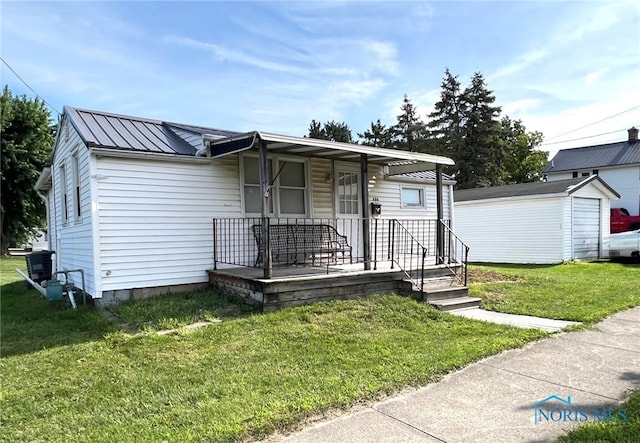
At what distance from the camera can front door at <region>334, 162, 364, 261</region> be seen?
9.25 m

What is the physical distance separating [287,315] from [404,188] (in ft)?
19.8

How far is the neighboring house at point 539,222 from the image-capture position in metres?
14.3

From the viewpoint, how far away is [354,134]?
43688mm

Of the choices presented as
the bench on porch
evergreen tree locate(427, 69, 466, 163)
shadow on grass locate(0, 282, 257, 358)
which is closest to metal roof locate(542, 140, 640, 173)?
evergreen tree locate(427, 69, 466, 163)

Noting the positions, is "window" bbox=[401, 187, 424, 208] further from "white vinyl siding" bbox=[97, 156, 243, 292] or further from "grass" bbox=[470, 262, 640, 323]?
"white vinyl siding" bbox=[97, 156, 243, 292]

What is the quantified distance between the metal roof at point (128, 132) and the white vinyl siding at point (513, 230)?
12265 mm

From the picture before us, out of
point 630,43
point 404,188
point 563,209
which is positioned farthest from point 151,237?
point 563,209

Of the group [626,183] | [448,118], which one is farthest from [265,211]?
[448,118]

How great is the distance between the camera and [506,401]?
130 inches

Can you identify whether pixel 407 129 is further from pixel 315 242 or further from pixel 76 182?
pixel 76 182

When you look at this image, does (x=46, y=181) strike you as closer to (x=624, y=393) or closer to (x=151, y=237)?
(x=151, y=237)

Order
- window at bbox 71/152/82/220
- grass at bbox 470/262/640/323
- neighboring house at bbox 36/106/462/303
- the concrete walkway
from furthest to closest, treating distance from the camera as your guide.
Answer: window at bbox 71/152/82/220 < neighboring house at bbox 36/106/462/303 < grass at bbox 470/262/640/323 < the concrete walkway

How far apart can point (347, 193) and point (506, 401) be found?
6.61m

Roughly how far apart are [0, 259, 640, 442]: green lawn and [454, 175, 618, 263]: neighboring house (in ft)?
26.0
